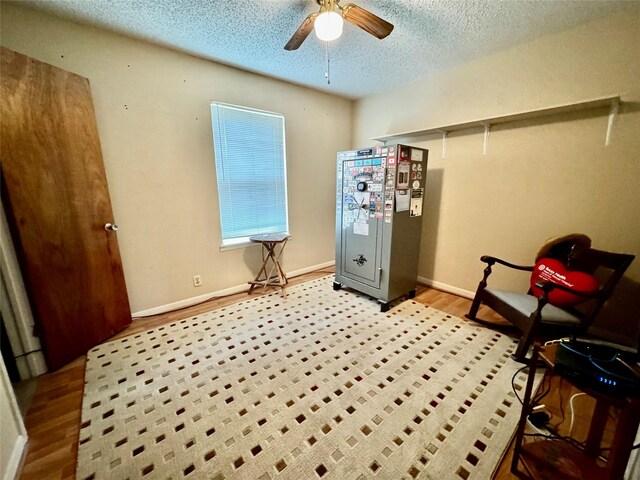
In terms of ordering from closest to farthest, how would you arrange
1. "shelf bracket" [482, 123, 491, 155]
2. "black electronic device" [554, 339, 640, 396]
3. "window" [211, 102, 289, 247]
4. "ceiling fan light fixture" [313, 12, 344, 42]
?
"black electronic device" [554, 339, 640, 396], "ceiling fan light fixture" [313, 12, 344, 42], "shelf bracket" [482, 123, 491, 155], "window" [211, 102, 289, 247]

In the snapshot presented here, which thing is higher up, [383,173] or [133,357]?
[383,173]

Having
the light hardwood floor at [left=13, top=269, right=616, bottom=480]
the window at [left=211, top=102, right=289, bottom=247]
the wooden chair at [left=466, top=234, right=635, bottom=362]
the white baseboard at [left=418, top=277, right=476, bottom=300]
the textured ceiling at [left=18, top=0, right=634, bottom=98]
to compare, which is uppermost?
the textured ceiling at [left=18, top=0, right=634, bottom=98]

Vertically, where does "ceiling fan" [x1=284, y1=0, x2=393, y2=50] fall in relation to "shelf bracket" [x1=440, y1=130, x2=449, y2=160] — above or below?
above

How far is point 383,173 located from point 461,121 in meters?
1.11

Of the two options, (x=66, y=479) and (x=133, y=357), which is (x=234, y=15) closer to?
(x=133, y=357)

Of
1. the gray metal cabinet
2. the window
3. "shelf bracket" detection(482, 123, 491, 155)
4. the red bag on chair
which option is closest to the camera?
the red bag on chair

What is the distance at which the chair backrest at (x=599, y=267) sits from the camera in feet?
5.41

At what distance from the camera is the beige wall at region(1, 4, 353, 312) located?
1.93 m

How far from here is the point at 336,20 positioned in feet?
4.84

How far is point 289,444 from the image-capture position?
4.01 feet

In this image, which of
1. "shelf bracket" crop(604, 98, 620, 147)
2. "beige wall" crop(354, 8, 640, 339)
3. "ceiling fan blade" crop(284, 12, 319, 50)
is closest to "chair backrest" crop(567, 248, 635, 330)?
"beige wall" crop(354, 8, 640, 339)

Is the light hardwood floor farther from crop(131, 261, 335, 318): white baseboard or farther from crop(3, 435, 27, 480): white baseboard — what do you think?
crop(131, 261, 335, 318): white baseboard

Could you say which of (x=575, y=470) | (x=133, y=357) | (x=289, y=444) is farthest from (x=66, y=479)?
(x=575, y=470)

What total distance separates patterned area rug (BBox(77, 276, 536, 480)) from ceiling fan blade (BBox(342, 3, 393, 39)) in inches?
86.5
